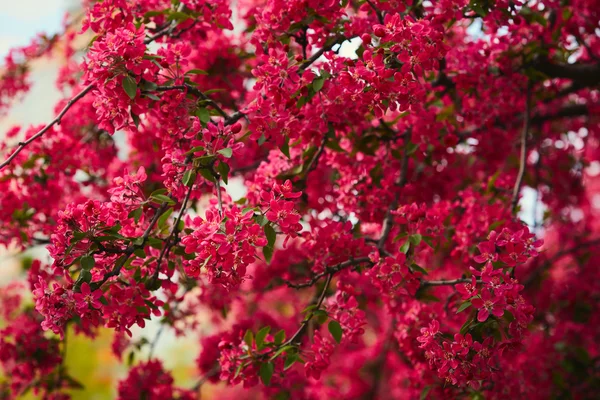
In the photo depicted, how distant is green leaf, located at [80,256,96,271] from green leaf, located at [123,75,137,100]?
54 centimetres

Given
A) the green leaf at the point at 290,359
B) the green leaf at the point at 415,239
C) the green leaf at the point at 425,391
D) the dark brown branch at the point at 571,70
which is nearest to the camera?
the green leaf at the point at 290,359

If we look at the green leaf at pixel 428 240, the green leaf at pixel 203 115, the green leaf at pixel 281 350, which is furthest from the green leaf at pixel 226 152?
the green leaf at pixel 428 240

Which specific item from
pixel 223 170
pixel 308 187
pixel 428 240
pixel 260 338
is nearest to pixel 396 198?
pixel 428 240

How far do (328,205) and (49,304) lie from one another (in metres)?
1.53

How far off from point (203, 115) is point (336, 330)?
942 millimetres

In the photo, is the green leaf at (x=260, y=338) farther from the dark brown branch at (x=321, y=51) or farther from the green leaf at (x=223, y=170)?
the dark brown branch at (x=321, y=51)

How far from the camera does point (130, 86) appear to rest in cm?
196

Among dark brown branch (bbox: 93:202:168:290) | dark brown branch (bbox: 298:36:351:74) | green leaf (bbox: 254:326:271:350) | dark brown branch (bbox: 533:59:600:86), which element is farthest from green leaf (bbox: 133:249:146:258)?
dark brown branch (bbox: 533:59:600:86)

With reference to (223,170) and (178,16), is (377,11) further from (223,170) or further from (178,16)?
(223,170)

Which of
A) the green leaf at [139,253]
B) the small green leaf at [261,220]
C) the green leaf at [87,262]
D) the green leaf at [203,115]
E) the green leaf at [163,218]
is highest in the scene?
the green leaf at [203,115]

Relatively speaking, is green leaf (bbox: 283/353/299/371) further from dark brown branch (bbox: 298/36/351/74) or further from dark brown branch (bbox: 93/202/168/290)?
dark brown branch (bbox: 298/36/351/74)

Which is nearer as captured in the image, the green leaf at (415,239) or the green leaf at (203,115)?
the green leaf at (203,115)

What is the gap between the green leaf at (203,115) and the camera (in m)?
2.10

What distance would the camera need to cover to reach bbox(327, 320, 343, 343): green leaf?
87.5 inches
